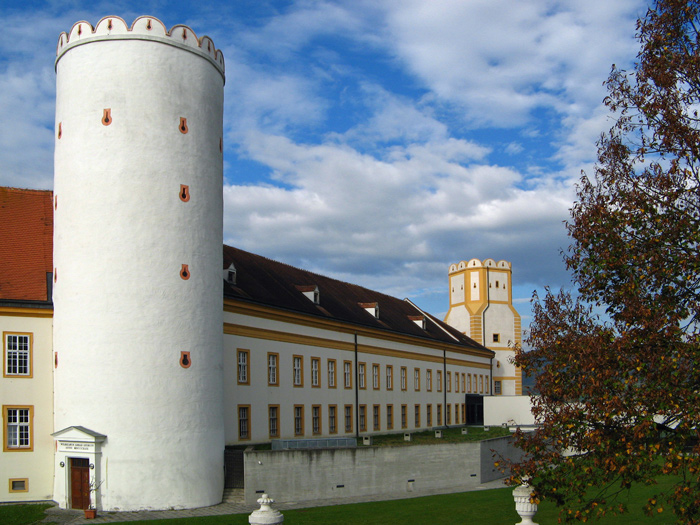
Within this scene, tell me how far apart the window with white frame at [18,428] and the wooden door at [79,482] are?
2.23m

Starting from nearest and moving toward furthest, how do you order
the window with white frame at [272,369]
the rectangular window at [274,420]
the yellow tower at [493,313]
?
1. the rectangular window at [274,420]
2. the window with white frame at [272,369]
3. the yellow tower at [493,313]

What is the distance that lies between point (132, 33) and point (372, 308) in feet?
88.1

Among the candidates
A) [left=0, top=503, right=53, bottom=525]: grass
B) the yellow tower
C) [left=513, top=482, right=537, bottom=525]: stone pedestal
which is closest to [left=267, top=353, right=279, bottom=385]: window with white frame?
[left=0, top=503, right=53, bottom=525]: grass

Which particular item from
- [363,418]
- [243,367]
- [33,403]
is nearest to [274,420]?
[243,367]

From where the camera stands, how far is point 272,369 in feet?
115

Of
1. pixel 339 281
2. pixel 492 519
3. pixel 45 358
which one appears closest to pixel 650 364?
pixel 492 519

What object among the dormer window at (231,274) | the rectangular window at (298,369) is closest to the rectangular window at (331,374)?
the rectangular window at (298,369)

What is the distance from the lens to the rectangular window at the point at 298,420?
36.3 meters

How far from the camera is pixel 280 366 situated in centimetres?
3538

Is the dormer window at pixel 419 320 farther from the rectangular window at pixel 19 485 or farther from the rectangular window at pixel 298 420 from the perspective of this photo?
the rectangular window at pixel 19 485

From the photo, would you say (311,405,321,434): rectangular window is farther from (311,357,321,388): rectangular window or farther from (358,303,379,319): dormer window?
(358,303,379,319): dormer window

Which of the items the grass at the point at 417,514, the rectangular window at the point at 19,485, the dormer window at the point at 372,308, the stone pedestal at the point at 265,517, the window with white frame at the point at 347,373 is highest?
the dormer window at the point at 372,308

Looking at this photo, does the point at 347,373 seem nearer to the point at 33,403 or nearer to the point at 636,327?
the point at 33,403

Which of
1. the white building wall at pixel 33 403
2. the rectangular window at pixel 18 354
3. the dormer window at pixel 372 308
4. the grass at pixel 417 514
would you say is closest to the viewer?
the grass at pixel 417 514
